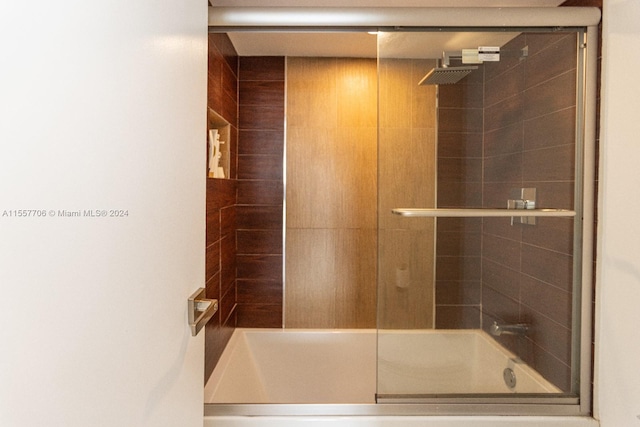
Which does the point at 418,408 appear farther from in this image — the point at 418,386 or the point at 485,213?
the point at 485,213

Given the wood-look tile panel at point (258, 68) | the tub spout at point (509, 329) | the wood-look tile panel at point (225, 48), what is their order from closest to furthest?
the tub spout at point (509, 329) → the wood-look tile panel at point (225, 48) → the wood-look tile panel at point (258, 68)

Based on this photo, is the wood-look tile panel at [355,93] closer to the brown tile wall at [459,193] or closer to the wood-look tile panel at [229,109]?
the wood-look tile panel at [229,109]

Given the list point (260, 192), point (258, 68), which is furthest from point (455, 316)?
point (258, 68)

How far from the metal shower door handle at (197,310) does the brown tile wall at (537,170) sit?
1065mm

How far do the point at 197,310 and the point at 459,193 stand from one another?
3.41 ft

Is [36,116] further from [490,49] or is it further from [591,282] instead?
[591,282]

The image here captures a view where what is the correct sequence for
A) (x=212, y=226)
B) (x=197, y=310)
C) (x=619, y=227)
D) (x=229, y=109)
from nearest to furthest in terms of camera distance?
(x=197, y=310) < (x=619, y=227) < (x=212, y=226) < (x=229, y=109)

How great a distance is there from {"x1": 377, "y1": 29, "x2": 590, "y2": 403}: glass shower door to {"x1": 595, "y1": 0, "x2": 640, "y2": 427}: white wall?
0.09m

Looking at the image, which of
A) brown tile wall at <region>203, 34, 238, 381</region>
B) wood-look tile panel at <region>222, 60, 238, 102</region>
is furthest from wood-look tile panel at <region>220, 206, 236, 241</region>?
wood-look tile panel at <region>222, 60, 238, 102</region>

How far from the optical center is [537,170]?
63.6 inches

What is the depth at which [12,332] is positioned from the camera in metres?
0.58

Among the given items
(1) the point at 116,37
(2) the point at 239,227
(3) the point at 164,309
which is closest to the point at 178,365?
(3) the point at 164,309

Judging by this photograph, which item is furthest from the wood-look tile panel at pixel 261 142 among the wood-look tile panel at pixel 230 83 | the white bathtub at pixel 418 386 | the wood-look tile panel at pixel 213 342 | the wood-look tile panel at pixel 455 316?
the wood-look tile panel at pixel 455 316

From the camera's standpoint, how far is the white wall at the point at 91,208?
58cm
